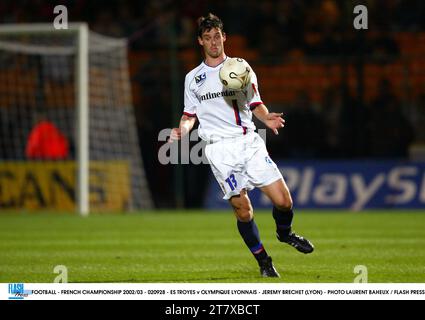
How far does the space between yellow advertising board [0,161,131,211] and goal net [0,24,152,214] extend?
0.02 m

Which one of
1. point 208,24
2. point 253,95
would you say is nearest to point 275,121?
point 253,95

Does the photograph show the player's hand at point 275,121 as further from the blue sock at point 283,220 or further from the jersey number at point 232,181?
the blue sock at point 283,220

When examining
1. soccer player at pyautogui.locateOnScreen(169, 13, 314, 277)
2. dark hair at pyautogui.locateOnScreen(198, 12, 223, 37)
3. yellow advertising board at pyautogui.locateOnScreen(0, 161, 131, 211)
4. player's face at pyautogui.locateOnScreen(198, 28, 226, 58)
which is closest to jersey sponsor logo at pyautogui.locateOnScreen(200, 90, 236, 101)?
soccer player at pyautogui.locateOnScreen(169, 13, 314, 277)

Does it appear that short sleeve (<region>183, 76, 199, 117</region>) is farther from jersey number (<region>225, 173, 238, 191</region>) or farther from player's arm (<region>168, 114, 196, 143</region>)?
jersey number (<region>225, 173, 238, 191</region>)

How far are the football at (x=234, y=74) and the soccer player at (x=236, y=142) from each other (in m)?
0.22

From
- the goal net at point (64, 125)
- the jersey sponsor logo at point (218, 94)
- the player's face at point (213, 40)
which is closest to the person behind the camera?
the player's face at point (213, 40)

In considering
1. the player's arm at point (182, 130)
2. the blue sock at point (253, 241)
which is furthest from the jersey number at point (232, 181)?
the player's arm at point (182, 130)

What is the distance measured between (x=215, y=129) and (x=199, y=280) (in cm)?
147

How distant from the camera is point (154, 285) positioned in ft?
24.6

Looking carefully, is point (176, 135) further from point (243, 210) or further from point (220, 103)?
point (243, 210)

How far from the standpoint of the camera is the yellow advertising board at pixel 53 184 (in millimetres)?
19062

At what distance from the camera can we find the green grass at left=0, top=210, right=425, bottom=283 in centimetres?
876

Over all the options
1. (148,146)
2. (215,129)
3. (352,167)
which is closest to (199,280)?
(215,129)
